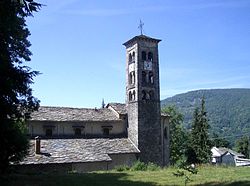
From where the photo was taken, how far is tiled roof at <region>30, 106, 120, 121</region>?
131 ft

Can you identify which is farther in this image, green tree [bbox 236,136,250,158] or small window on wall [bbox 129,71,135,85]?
green tree [bbox 236,136,250,158]

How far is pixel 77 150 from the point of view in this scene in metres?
36.7

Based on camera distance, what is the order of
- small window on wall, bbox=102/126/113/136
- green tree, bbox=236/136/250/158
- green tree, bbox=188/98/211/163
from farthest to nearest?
1. green tree, bbox=236/136/250/158
2. green tree, bbox=188/98/211/163
3. small window on wall, bbox=102/126/113/136

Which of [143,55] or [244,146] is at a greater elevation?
[143,55]

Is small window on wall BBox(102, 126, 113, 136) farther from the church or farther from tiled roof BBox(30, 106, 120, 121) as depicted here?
tiled roof BBox(30, 106, 120, 121)

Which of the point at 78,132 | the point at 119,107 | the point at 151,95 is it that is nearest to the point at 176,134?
the point at 119,107

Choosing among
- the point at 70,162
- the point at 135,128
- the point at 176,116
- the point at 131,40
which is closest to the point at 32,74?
the point at 70,162

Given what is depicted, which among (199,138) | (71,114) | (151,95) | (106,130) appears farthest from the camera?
(199,138)

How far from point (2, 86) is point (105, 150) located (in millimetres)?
22705

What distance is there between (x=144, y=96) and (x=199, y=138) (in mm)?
23635

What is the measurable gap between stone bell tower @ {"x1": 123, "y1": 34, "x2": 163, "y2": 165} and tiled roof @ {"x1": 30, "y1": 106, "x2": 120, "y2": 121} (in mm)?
2882

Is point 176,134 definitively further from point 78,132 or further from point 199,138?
point 78,132

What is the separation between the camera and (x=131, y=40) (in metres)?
45.0

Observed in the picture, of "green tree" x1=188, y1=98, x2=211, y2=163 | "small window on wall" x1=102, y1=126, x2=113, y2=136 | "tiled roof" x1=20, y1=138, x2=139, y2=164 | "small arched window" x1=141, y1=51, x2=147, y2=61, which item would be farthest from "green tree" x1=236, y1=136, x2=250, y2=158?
"tiled roof" x1=20, y1=138, x2=139, y2=164
